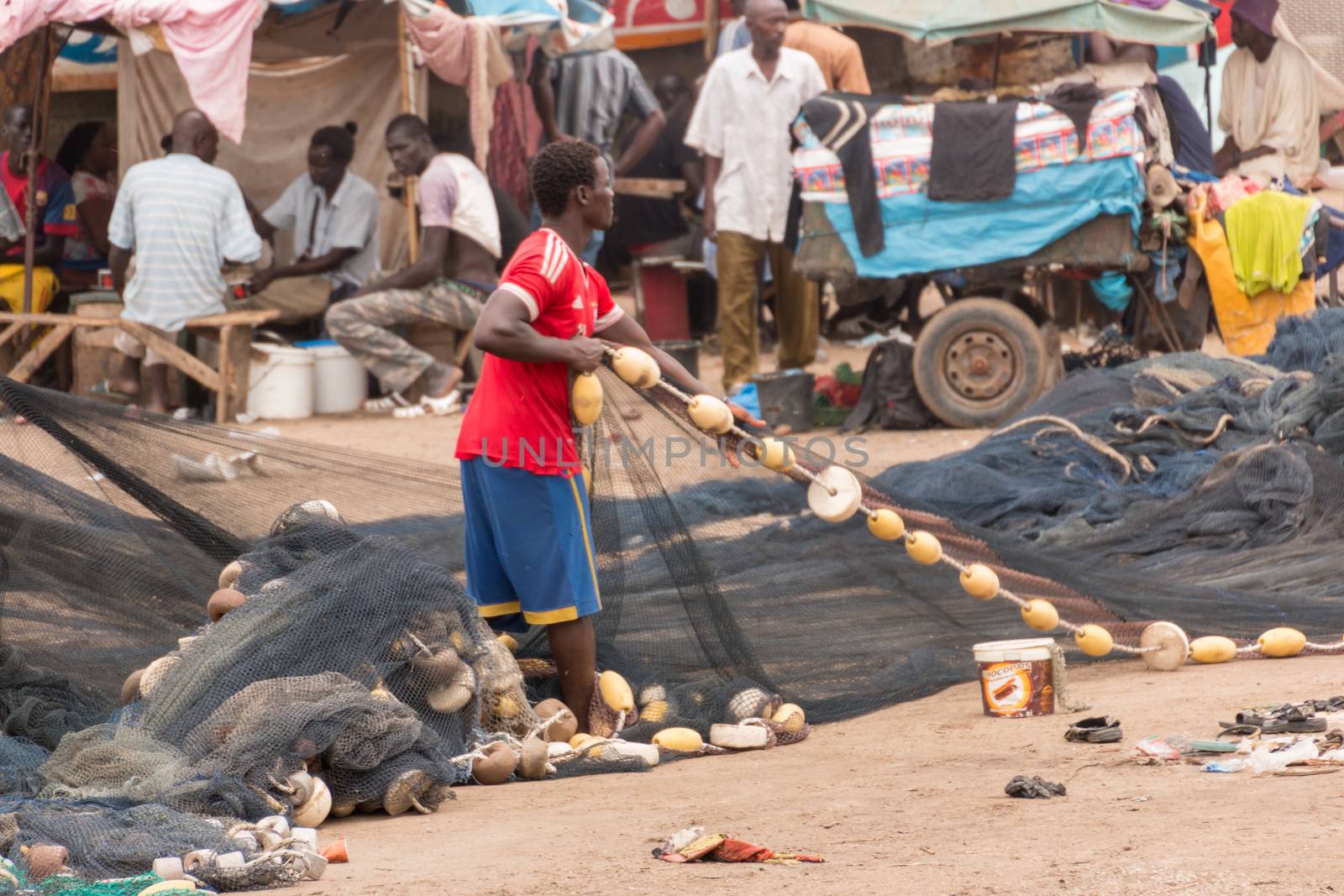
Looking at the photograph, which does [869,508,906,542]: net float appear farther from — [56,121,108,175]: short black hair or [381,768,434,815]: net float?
[56,121,108,175]: short black hair

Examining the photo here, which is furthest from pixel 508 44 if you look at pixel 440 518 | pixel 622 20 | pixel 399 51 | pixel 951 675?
pixel 951 675

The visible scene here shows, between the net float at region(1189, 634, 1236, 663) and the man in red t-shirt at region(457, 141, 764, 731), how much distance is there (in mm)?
2018

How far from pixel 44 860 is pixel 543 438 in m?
1.81

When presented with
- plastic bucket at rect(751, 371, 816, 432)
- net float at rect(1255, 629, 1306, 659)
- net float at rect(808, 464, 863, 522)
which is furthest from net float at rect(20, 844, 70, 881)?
plastic bucket at rect(751, 371, 816, 432)

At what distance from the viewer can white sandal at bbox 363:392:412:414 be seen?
11680 millimetres

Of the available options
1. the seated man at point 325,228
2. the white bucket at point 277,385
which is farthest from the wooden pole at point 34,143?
the white bucket at point 277,385

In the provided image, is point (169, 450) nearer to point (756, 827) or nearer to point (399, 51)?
point (756, 827)

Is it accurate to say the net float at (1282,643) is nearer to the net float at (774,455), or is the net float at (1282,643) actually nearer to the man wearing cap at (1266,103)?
the net float at (774,455)

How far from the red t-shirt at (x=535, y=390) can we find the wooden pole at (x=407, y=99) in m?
7.10

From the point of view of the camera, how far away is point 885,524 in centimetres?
514

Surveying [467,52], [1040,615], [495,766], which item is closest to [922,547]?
[1040,615]

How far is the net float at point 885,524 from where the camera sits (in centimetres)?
514

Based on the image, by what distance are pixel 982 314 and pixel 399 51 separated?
4541mm

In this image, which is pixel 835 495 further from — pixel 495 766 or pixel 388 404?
pixel 388 404
